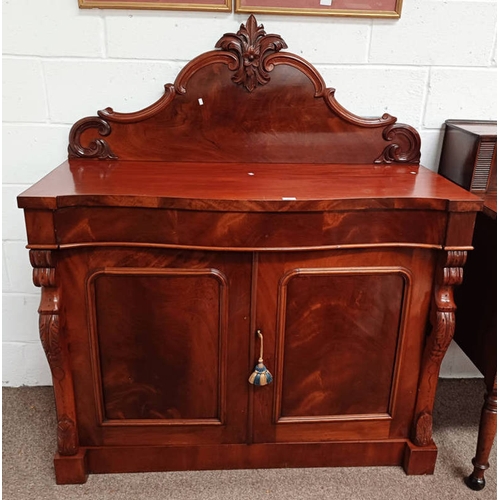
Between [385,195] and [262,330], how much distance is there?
44 cm

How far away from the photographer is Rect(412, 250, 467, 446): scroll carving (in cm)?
123

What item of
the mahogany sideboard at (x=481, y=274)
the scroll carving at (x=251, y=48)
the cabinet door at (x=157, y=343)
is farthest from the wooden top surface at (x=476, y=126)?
the cabinet door at (x=157, y=343)

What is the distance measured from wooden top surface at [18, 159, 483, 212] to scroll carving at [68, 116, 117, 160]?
0.03 m

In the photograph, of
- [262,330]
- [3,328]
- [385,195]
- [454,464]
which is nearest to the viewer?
[385,195]

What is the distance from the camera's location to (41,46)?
4.68ft

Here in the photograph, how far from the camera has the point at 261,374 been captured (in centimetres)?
126

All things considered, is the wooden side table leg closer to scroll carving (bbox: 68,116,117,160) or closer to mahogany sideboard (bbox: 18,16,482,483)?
mahogany sideboard (bbox: 18,16,482,483)

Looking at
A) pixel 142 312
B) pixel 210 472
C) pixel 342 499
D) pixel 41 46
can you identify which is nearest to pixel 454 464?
pixel 342 499

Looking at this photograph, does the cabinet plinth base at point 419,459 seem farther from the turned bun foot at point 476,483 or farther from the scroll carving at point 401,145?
the scroll carving at point 401,145

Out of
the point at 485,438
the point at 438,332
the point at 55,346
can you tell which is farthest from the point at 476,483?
the point at 55,346

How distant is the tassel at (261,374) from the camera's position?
4.13 feet

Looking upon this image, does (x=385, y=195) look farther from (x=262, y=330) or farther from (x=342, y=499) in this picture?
(x=342, y=499)

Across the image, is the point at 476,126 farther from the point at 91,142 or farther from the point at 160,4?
the point at 91,142

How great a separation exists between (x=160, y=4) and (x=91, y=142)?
16.5 inches
